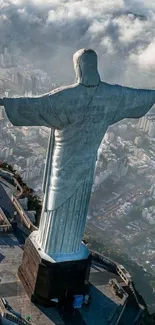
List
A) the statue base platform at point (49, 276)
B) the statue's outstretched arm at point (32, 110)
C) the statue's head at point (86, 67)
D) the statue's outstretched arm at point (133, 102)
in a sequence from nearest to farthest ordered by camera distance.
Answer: the statue's outstretched arm at point (32, 110), the statue's head at point (86, 67), the statue's outstretched arm at point (133, 102), the statue base platform at point (49, 276)

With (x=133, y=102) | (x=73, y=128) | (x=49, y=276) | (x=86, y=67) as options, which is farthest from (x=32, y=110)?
(x=49, y=276)

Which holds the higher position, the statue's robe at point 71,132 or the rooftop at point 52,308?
the statue's robe at point 71,132

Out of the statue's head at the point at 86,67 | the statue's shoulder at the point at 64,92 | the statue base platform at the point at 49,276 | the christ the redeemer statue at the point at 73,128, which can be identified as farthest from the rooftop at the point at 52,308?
the statue's head at the point at 86,67

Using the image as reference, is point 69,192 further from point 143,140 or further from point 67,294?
point 143,140

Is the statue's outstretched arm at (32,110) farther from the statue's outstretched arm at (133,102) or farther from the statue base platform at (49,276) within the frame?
the statue base platform at (49,276)

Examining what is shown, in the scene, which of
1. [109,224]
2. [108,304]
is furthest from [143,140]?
[108,304]

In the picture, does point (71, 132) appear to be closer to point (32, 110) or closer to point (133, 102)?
point (32, 110)

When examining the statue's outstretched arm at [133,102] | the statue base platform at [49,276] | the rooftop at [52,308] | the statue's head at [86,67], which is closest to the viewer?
the statue's head at [86,67]

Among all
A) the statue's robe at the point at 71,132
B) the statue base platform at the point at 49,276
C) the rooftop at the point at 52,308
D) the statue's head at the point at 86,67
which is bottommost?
the rooftop at the point at 52,308
